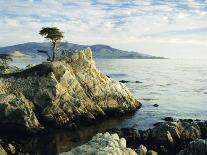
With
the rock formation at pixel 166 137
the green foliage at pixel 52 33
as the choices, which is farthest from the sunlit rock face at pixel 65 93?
the green foliage at pixel 52 33

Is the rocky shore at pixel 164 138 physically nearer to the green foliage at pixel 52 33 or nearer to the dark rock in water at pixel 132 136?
the dark rock in water at pixel 132 136

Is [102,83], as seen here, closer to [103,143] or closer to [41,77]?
[41,77]

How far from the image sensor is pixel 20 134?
49500 mm

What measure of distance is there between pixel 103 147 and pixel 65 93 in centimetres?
3411

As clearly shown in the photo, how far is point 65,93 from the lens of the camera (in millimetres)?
57969

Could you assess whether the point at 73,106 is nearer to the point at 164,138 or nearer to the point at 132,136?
the point at 132,136

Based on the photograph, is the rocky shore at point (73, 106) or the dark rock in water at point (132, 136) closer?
the rocky shore at point (73, 106)

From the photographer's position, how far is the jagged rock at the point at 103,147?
23609mm

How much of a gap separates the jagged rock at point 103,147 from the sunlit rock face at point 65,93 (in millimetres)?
26120

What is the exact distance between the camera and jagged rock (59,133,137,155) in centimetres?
2361

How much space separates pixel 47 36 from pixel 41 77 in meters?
29.7

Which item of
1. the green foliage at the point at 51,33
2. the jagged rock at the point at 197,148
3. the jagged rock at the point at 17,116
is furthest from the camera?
the green foliage at the point at 51,33

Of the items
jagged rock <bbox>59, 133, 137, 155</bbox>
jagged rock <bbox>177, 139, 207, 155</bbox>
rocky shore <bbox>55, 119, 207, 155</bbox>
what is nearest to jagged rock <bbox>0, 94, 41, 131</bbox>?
rocky shore <bbox>55, 119, 207, 155</bbox>

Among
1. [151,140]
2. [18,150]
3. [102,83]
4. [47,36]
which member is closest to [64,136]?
[18,150]
